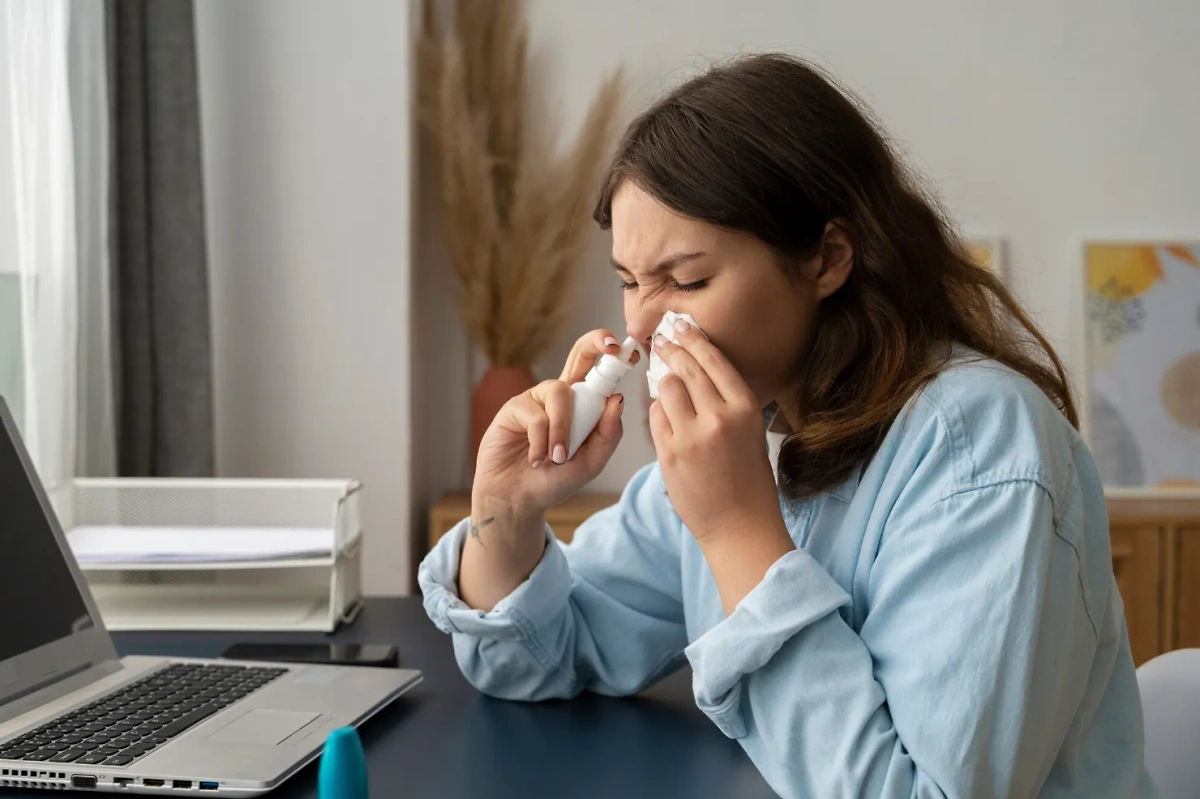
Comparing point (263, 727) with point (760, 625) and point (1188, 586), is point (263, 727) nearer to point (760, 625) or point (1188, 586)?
point (760, 625)

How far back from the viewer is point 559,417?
109cm

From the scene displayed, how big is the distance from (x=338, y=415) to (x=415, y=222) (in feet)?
1.62

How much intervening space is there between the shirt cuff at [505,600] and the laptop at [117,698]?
75 mm

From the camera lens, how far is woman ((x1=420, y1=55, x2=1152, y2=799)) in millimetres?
814

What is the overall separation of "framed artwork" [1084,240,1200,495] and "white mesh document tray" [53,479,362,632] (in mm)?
1973

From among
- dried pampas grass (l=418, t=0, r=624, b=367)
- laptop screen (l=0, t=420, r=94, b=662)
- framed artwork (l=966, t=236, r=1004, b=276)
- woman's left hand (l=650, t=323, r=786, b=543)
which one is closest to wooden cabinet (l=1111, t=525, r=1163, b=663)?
framed artwork (l=966, t=236, r=1004, b=276)

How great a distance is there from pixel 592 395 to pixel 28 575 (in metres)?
0.56

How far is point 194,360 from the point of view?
87.8 inches

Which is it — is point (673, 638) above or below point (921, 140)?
below

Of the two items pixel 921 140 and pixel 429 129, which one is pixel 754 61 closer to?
pixel 429 129

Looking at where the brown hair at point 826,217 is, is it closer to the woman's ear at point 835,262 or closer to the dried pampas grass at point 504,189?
the woman's ear at point 835,262

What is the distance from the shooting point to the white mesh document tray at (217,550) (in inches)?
56.5

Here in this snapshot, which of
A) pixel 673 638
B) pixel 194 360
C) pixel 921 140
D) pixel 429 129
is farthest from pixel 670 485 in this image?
pixel 921 140

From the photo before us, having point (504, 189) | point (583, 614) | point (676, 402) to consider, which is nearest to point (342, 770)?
point (676, 402)
